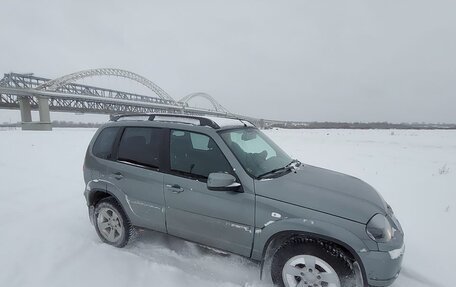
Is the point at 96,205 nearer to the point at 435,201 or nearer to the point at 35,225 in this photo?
the point at 35,225

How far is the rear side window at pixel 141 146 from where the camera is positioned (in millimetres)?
3426

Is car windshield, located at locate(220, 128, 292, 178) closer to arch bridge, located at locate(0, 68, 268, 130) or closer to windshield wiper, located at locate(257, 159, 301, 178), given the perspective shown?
windshield wiper, located at locate(257, 159, 301, 178)

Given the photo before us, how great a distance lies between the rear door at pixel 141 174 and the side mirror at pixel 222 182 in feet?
3.00

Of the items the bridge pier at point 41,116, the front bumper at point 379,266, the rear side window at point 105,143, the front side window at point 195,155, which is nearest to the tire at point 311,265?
the front bumper at point 379,266

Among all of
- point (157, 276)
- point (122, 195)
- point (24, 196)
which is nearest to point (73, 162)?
point (24, 196)

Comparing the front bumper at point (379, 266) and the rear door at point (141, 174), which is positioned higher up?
the rear door at point (141, 174)

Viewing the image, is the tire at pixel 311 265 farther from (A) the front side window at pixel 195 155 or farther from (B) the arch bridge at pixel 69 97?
(B) the arch bridge at pixel 69 97

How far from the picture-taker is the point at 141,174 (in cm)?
344

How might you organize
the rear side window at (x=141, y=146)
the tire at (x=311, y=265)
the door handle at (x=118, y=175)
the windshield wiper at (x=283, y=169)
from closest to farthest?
the tire at (x=311, y=265)
the windshield wiper at (x=283, y=169)
the rear side window at (x=141, y=146)
the door handle at (x=118, y=175)

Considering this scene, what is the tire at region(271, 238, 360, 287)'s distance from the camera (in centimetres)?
247

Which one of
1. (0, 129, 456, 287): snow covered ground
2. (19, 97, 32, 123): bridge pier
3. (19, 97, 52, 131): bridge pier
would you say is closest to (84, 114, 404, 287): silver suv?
(0, 129, 456, 287): snow covered ground

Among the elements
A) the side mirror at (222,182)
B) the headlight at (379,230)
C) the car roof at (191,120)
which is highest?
the car roof at (191,120)

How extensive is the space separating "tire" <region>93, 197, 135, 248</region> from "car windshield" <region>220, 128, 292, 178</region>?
79.8 inches

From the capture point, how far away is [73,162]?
9953 mm
